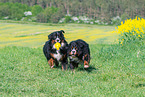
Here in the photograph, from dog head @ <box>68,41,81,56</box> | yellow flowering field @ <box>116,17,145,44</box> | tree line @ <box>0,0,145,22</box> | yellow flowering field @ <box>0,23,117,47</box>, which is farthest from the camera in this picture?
tree line @ <box>0,0,145,22</box>

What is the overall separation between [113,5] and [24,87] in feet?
192

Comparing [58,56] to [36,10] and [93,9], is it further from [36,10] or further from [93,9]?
[36,10]

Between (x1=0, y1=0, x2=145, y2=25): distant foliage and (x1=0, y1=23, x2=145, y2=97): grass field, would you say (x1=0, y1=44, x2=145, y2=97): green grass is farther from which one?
(x1=0, y1=0, x2=145, y2=25): distant foliage

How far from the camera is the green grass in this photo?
198 inches

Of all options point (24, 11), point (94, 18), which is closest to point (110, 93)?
point (94, 18)

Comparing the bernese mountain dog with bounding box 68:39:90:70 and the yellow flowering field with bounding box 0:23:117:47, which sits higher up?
the bernese mountain dog with bounding box 68:39:90:70

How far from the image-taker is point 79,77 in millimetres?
Answer: 6402

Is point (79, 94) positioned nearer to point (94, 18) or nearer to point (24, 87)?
point (24, 87)


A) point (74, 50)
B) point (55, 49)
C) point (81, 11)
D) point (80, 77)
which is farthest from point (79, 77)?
point (81, 11)

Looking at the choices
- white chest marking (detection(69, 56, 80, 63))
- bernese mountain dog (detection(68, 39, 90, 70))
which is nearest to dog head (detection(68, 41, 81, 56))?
bernese mountain dog (detection(68, 39, 90, 70))

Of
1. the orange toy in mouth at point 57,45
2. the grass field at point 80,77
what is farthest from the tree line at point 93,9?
the orange toy in mouth at point 57,45

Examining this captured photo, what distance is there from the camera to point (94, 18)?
61.9 meters

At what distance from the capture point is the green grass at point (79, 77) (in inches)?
198

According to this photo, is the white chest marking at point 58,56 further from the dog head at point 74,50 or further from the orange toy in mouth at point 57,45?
the dog head at point 74,50
